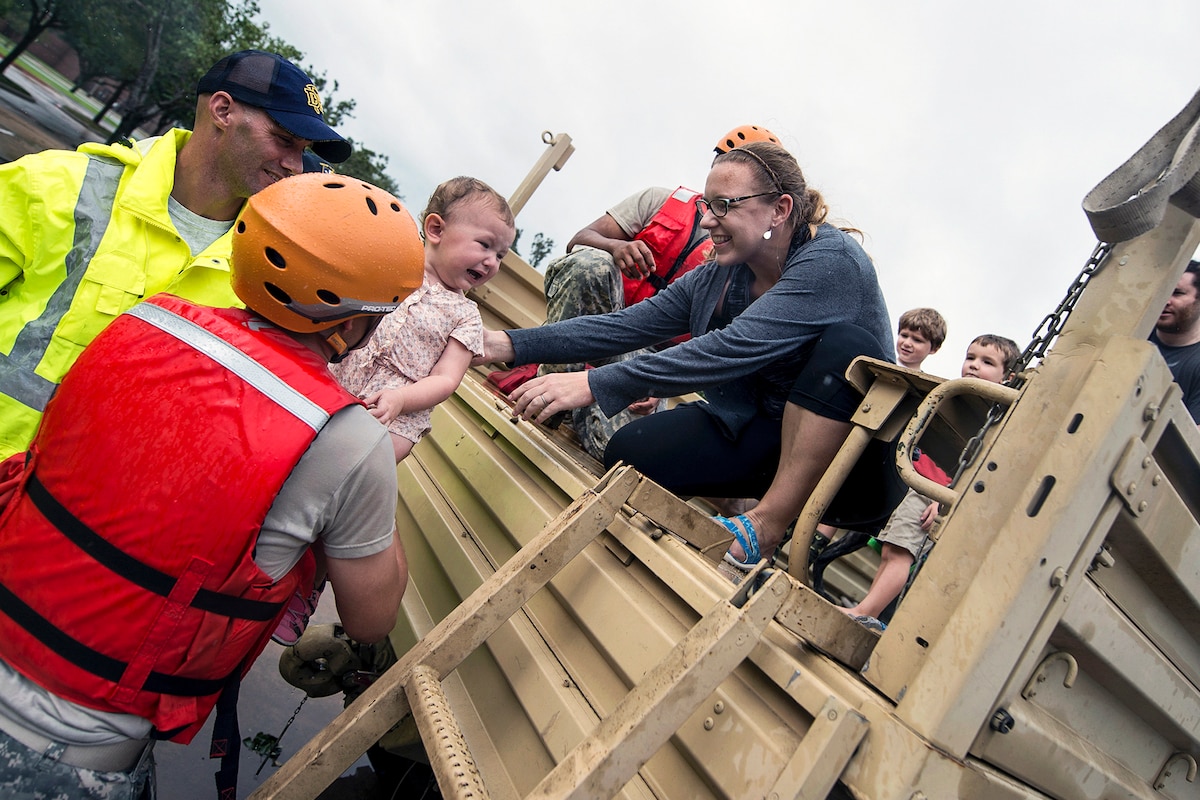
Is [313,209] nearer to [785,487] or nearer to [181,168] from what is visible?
[181,168]

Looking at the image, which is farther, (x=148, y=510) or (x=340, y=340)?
(x=340, y=340)

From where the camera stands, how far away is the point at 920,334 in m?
4.25

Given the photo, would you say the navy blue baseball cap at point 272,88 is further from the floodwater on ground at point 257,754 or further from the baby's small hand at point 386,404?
the floodwater on ground at point 257,754

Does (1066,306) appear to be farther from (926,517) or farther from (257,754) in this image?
(257,754)

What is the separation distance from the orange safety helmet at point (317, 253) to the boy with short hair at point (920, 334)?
3534 mm

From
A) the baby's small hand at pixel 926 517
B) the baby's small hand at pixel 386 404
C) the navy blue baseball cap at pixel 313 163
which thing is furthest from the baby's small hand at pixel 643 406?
the navy blue baseball cap at pixel 313 163

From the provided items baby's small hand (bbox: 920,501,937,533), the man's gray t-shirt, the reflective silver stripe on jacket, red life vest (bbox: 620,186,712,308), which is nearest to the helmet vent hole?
the man's gray t-shirt

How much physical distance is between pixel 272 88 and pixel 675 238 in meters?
2.00

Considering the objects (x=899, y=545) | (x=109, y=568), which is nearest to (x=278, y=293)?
(x=109, y=568)

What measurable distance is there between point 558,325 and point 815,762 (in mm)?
1997

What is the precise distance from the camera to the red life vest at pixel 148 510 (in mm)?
1177

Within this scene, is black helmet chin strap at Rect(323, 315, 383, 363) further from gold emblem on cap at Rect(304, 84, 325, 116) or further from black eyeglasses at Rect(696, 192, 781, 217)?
black eyeglasses at Rect(696, 192, 781, 217)

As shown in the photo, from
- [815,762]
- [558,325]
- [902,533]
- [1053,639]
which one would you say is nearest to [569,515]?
[815,762]

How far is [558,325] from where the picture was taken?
2.83 m
